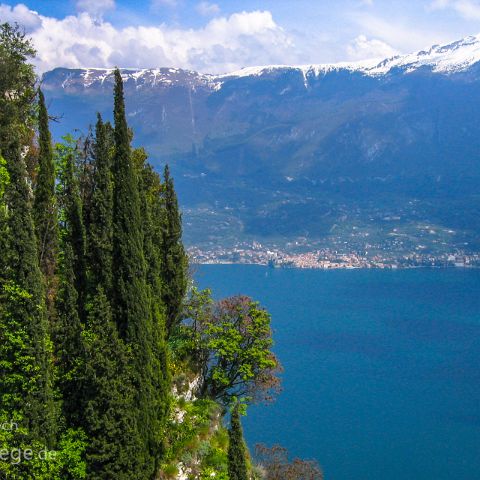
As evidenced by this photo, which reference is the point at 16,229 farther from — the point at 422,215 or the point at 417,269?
the point at 422,215

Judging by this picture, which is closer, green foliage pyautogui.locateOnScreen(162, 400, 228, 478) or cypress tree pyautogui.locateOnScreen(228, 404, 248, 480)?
cypress tree pyautogui.locateOnScreen(228, 404, 248, 480)

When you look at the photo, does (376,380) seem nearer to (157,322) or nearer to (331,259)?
(157,322)

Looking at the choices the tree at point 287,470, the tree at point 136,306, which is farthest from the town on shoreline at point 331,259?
the tree at point 136,306

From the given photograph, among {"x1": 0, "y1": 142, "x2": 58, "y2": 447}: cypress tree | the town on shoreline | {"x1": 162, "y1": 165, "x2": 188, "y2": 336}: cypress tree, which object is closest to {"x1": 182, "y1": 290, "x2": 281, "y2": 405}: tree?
{"x1": 162, "y1": 165, "x2": 188, "y2": 336}: cypress tree

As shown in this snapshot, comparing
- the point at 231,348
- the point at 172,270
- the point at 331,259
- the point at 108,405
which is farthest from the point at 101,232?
the point at 331,259

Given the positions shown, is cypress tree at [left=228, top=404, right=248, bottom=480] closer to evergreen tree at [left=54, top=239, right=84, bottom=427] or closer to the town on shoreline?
evergreen tree at [left=54, top=239, right=84, bottom=427]

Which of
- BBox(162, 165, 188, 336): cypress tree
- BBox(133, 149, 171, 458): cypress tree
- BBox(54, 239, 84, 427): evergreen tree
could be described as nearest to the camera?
BBox(54, 239, 84, 427): evergreen tree

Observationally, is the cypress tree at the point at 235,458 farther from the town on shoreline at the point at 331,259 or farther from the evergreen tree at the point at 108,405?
the town on shoreline at the point at 331,259
